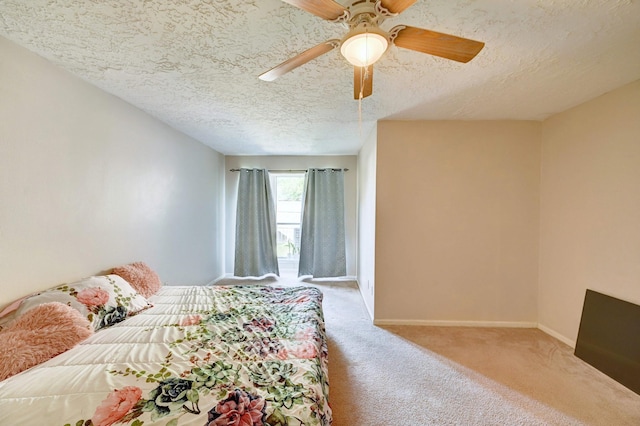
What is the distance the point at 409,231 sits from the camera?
277cm

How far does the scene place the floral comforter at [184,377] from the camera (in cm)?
91

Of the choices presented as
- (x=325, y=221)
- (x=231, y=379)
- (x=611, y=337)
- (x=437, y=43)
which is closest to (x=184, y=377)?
(x=231, y=379)

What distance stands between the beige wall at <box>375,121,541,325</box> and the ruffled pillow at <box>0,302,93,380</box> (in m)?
2.44

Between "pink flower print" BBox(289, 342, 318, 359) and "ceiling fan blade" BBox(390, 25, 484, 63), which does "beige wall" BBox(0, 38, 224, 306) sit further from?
"ceiling fan blade" BBox(390, 25, 484, 63)

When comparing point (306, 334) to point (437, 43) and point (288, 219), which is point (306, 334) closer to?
point (437, 43)

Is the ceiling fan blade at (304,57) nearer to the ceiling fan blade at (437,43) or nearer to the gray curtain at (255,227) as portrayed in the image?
the ceiling fan blade at (437,43)

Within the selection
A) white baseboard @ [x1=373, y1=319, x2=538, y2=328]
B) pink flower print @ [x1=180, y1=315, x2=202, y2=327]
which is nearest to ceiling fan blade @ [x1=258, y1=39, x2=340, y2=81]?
pink flower print @ [x1=180, y1=315, x2=202, y2=327]

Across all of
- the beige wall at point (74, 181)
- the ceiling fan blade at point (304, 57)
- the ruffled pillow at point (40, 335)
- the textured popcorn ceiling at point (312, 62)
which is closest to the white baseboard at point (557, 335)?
the textured popcorn ceiling at point (312, 62)

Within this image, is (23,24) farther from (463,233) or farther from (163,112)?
(463,233)

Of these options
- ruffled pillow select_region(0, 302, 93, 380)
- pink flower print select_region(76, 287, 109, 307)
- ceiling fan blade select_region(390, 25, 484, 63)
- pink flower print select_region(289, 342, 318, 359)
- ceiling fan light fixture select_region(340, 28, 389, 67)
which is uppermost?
ceiling fan blade select_region(390, 25, 484, 63)

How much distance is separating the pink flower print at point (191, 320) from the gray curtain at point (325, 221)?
274 cm

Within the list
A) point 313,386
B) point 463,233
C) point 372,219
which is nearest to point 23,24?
point 313,386

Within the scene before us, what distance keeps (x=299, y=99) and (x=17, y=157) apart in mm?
1873

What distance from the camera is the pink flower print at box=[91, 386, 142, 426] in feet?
2.93
